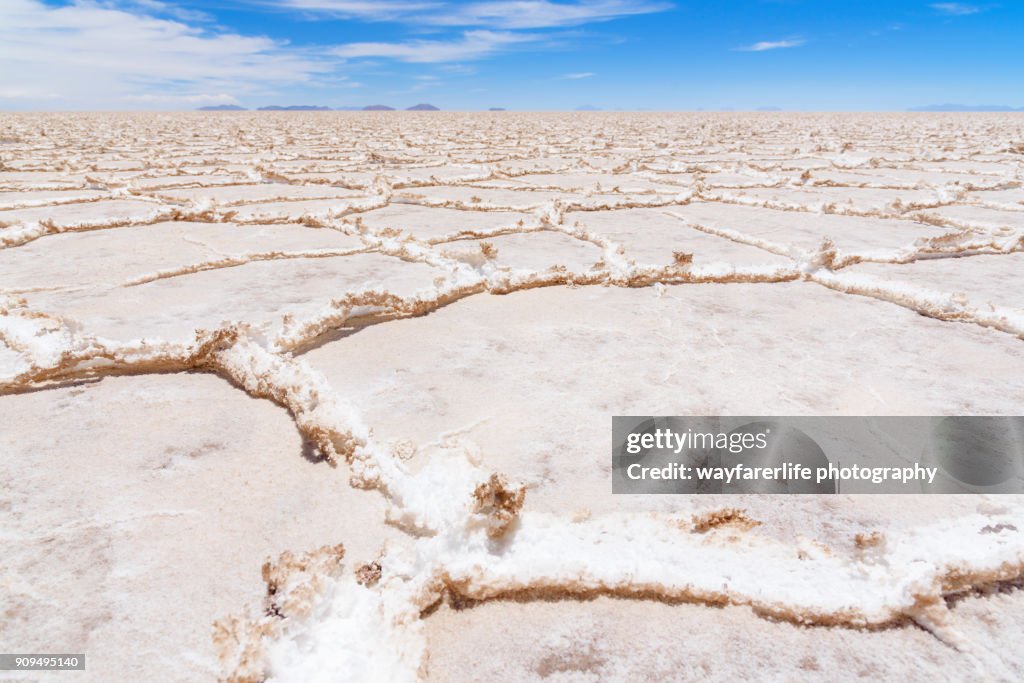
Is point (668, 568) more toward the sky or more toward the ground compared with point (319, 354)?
more toward the ground

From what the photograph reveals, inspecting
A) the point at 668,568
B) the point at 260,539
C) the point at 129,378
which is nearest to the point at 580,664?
the point at 668,568

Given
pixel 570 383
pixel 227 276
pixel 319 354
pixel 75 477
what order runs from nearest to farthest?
pixel 75 477 → pixel 570 383 → pixel 319 354 → pixel 227 276

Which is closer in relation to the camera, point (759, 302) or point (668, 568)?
point (668, 568)

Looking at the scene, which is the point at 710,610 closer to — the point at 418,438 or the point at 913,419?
the point at 418,438

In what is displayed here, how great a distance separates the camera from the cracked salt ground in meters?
0.81

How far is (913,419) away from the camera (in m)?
1.29

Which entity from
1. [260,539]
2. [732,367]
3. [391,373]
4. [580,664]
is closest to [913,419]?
[732,367]

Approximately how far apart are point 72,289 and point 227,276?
0.48 metres

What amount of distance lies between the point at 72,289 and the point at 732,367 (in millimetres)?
2138

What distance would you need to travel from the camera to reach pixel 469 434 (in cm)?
126

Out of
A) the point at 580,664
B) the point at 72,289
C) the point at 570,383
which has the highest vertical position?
the point at 72,289

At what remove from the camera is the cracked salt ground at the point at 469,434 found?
81cm

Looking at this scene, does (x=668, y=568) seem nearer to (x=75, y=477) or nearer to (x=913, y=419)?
(x=913, y=419)

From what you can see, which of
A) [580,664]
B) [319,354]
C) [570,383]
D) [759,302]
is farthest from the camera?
[759,302]
